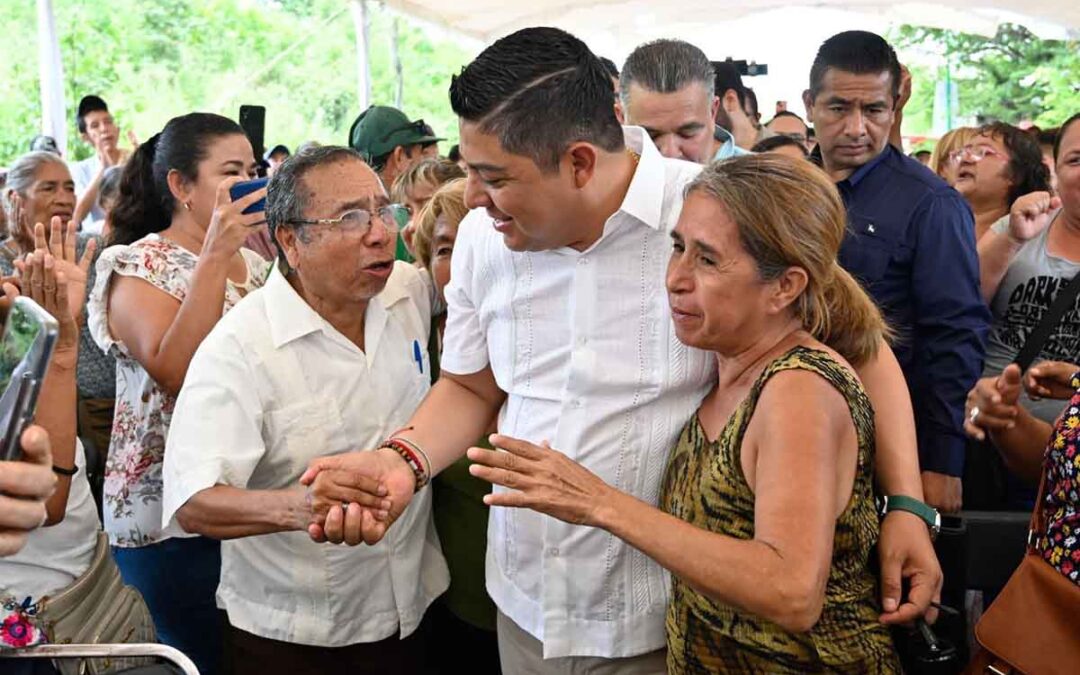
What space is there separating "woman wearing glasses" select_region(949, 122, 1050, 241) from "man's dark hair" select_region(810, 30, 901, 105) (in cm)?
146

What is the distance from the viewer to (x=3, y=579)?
7.01ft

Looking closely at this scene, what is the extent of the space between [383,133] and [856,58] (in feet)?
7.94

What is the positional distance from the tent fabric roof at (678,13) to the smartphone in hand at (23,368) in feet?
24.6

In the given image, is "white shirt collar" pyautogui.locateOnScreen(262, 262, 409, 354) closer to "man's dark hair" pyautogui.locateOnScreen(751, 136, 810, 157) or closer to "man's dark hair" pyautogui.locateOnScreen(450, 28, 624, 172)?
"man's dark hair" pyautogui.locateOnScreen(450, 28, 624, 172)

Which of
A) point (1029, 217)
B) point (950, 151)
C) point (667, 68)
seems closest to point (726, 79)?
point (950, 151)

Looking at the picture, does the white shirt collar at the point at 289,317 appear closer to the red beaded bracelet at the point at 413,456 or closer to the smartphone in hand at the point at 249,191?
the red beaded bracelet at the point at 413,456

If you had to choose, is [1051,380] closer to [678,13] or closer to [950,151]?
[950,151]

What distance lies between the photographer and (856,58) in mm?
2885

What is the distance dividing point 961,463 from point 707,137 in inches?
46.0

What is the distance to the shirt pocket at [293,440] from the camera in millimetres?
2232

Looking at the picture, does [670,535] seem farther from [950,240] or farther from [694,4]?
[694,4]

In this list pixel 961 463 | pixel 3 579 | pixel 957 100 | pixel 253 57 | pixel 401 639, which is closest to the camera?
pixel 3 579

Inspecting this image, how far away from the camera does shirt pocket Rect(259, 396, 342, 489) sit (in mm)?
2232

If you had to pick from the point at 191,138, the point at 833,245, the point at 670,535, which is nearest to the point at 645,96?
the point at 191,138
